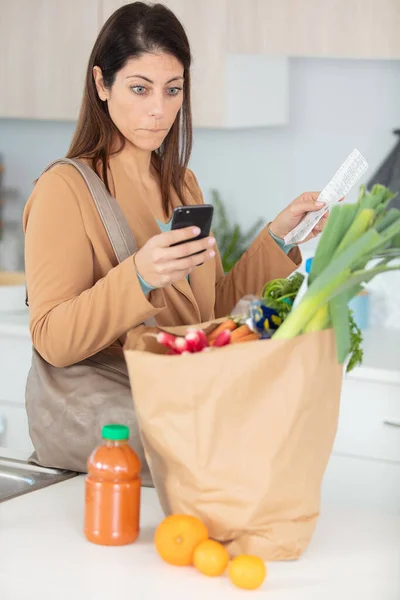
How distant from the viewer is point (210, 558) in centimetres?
102

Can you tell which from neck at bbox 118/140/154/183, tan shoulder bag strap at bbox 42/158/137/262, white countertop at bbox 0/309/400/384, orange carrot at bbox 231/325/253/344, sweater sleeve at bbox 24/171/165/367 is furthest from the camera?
white countertop at bbox 0/309/400/384

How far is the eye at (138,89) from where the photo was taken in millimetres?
1420

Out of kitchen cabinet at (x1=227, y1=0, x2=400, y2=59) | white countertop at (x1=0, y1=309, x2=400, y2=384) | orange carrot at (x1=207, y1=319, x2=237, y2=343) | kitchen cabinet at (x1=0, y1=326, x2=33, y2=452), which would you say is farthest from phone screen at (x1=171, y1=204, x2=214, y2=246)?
kitchen cabinet at (x1=0, y1=326, x2=33, y2=452)

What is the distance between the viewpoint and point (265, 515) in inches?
40.9

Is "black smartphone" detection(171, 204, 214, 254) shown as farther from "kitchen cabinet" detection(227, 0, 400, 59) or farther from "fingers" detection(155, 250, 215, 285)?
"kitchen cabinet" detection(227, 0, 400, 59)

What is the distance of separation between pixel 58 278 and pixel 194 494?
1.28 ft

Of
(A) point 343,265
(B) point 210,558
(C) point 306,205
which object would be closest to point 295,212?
(C) point 306,205

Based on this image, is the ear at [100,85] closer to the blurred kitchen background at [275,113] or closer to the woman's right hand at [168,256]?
the woman's right hand at [168,256]

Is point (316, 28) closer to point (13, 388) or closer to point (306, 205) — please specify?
point (306, 205)

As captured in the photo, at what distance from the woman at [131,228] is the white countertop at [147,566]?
19cm

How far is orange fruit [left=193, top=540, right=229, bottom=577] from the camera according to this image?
1023mm

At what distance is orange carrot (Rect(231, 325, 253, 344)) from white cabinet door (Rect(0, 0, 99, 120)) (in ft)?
6.43

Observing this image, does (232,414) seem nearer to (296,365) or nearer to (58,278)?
(296,365)

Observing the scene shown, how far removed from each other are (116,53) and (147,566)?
2.51ft
